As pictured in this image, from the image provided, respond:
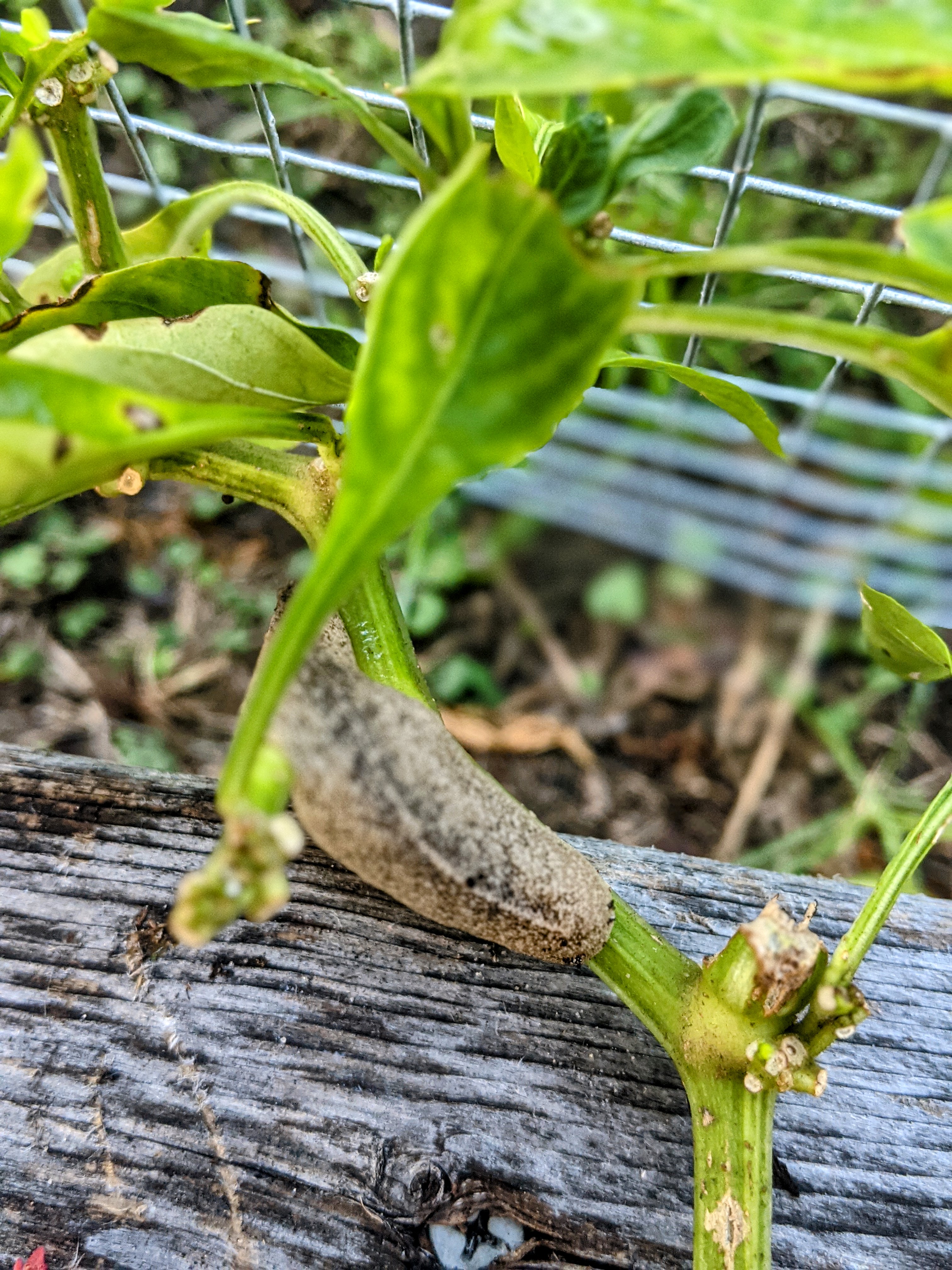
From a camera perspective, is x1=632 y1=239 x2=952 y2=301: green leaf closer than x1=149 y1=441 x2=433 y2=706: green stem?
Yes

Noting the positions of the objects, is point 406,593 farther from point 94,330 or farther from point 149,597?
point 94,330

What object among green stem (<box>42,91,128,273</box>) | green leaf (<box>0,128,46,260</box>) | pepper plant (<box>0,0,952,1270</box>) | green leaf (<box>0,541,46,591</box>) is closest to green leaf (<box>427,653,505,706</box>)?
green leaf (<box>0,541,46,591</box>)

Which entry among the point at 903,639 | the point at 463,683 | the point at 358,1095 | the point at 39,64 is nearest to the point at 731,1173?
the point at 358,1095

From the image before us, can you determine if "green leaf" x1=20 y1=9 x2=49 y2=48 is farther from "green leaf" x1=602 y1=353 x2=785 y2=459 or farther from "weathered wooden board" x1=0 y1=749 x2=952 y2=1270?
"weathered wooden board" x1=0 y1=749 x2=952 y2=1270

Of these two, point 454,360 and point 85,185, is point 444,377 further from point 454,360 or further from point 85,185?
point 85,185

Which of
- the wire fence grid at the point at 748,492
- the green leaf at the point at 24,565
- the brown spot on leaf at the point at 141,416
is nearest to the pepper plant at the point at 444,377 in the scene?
the brown spot on leaf at the point at 141,416

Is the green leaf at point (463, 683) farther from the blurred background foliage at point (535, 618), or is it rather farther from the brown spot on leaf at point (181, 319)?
the brown spot on leaf at point (181, 319)
